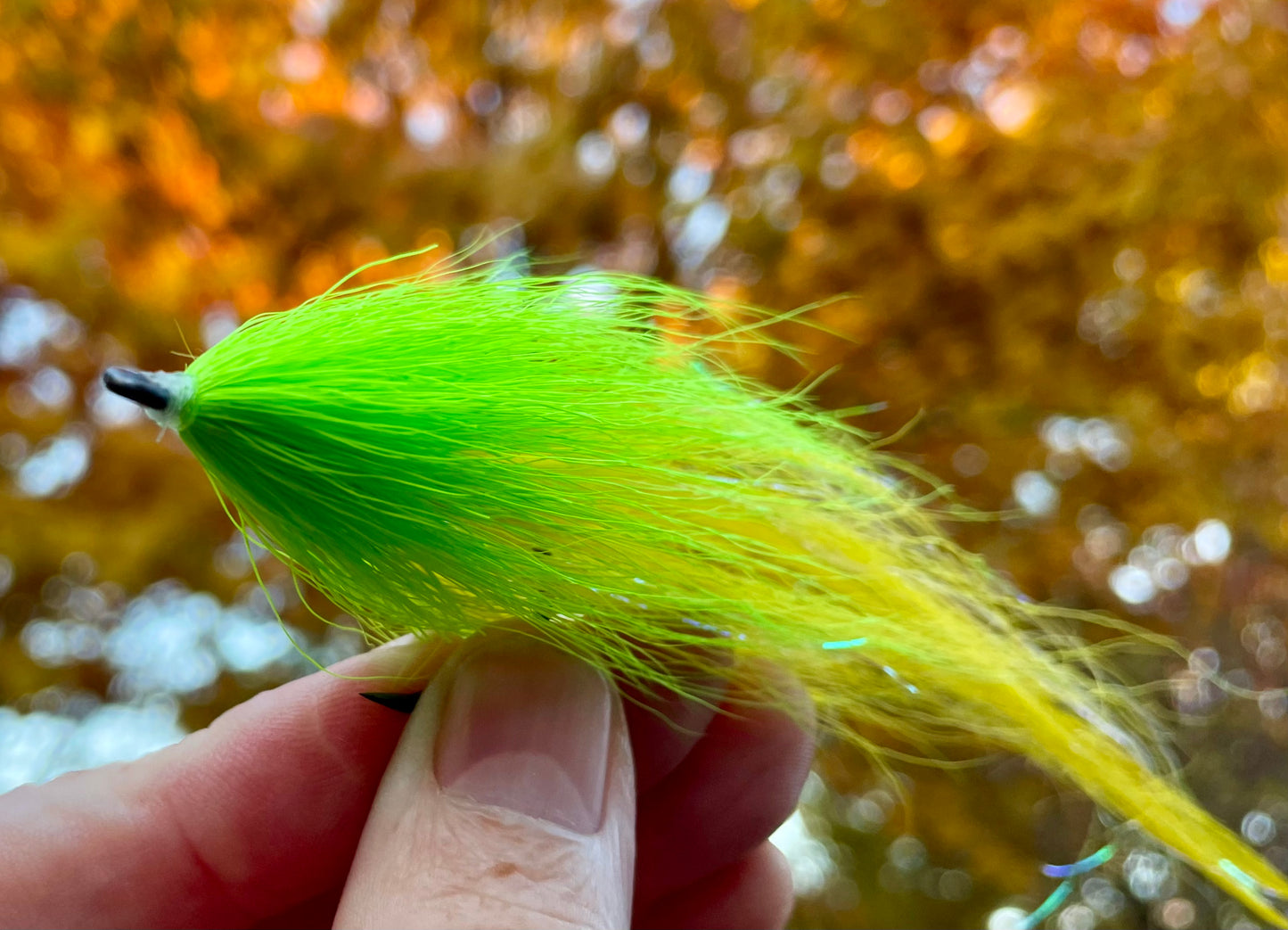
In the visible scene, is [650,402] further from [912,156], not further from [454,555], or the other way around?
[912,156]

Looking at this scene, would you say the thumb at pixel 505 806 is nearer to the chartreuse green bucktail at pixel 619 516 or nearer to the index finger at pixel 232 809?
the chartreuse green bucktail at pixel 619 516

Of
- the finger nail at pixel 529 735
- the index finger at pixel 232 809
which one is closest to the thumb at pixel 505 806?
the finger nail at pixel 529 735

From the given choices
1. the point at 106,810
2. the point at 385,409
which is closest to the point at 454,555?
the point at 385,409

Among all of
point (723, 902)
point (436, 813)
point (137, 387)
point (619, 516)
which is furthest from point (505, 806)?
point (723, 902)

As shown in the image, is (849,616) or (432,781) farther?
(849,616)

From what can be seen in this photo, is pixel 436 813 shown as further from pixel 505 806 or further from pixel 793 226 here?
pixel 793 226

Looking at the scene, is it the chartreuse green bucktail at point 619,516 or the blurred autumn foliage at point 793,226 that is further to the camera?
the blurred autumn foliage at point 793,226
